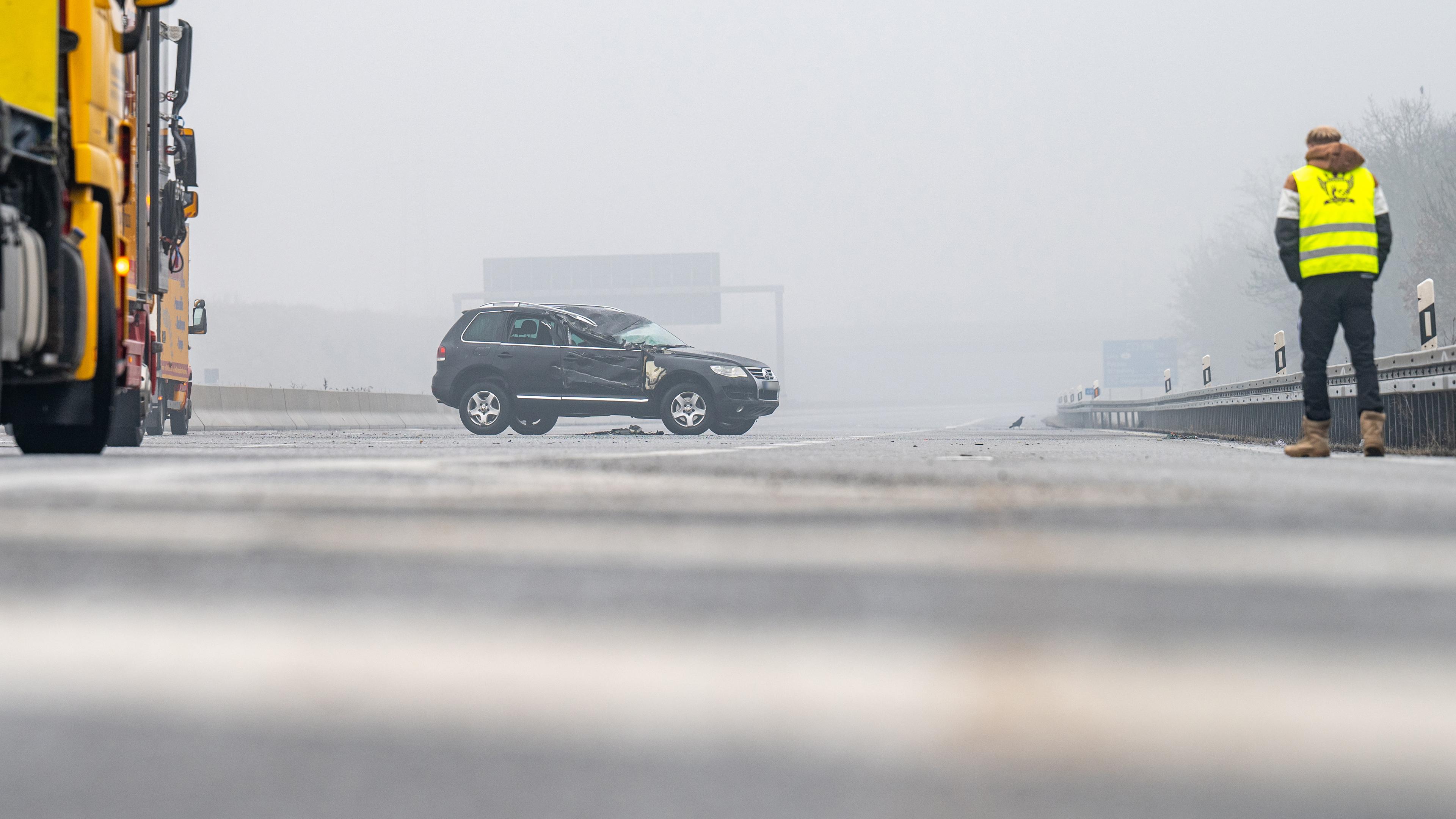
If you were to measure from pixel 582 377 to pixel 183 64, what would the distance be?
8.01 m

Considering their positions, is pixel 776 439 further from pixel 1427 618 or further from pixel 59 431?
pixel 1427 618

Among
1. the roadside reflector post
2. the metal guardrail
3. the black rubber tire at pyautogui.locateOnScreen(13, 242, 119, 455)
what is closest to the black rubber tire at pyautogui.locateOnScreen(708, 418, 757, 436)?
the metal guardrail

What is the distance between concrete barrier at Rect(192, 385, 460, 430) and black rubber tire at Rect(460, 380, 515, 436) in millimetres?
6213

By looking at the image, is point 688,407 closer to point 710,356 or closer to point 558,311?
point 710,356

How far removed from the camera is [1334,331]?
862 cm

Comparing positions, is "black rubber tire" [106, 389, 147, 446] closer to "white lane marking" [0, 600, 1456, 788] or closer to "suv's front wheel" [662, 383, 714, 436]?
"suv's front wheel" [662, 383, 714, 436]

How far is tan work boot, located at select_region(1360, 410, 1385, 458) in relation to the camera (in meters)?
8.50

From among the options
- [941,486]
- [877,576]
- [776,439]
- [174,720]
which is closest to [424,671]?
[174,720]

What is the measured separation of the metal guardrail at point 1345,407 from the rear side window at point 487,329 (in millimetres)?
8889

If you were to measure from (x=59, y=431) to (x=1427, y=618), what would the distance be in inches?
270

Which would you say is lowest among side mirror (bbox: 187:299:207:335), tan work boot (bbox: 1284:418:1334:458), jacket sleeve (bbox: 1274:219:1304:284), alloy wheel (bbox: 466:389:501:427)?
tan work boot (bbox: 1284:418:1334:458)

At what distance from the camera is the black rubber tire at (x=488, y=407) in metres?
18.0

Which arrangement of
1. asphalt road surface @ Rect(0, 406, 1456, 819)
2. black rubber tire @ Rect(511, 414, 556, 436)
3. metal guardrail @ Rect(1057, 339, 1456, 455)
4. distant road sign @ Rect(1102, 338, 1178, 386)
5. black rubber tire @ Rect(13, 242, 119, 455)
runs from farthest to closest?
1. distant road sign @ Rect(1102, 338, 1178, 386)
2. black rubber tire @ Rect(511, 414, 556, 436)
3. metal guardrail @ Rect(1057, 339, 1456, 455)
4. black rubber tire @ Rect(13, 242, 119, 455)
5. asphalt road surface @ Rect(0, 406, 1456, 819)

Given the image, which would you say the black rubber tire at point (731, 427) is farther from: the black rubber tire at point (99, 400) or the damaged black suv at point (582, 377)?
the black rubber tire at point (99, 400)
